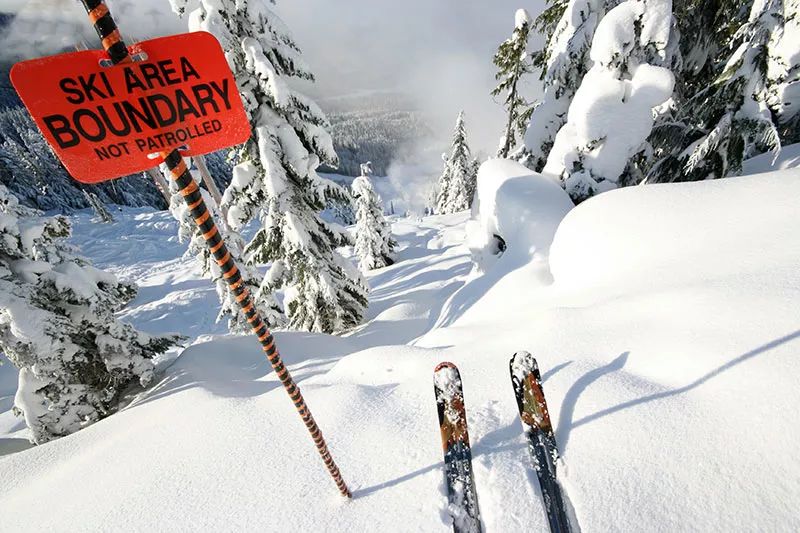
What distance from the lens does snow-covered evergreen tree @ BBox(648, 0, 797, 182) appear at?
5590 millimetres

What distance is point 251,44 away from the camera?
6.92 meters

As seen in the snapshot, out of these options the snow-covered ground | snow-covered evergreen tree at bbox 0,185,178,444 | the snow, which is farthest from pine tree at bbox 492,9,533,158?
snow-covered evergreen tree at bbox 0,185,178,444

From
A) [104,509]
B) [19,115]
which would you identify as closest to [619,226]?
[104,509]

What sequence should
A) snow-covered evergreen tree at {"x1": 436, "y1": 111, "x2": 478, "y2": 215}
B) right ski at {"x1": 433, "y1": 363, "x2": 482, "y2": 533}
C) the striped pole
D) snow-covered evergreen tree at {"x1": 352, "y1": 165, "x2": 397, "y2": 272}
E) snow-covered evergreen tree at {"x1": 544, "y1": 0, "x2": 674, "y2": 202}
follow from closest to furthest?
the striped pole
right ski at {"x1": 433, "y1": 363, "x2": 482, "y2": 533}
snow-covered evergreen tree at {"x1": 544, "y1": 0, "x2": 674, "y2": 202}
snow-covered evergreen tree at {"x1": 352, "y1": 165, "x2": 397, "y2": 272}
snow-covered evergreen tree at {"x1": 436, "y1": 111, "x2": 478, "y2": 215}

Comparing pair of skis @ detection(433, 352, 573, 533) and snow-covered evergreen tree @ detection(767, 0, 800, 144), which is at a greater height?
snow-covered evergreen tree @ detection(767, 0, 800, 144)

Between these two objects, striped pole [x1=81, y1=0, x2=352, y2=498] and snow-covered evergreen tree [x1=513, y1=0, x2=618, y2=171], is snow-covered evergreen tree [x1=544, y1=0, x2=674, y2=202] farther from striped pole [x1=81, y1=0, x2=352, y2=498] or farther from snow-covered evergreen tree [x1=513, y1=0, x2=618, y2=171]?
striped pole [x1=81, y1=0, x2=352, y2=498]

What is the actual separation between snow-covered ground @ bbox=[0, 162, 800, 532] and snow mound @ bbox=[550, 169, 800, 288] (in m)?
0.03

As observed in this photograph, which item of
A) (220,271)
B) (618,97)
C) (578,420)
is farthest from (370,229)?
(578,420)

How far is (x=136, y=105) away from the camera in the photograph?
6.15 feet

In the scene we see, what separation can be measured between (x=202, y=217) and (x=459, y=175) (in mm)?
40456

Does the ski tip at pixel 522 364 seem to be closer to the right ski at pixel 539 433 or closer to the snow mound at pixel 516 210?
the right ski at pixel 539 433

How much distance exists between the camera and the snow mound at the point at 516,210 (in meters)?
8.29

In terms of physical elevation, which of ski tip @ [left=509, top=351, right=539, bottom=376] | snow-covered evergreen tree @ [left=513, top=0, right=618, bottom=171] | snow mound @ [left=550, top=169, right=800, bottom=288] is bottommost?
ski tip @ [left=509, top=351, right=539, bottom=376]

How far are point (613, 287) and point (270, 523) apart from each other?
5.25 meters
